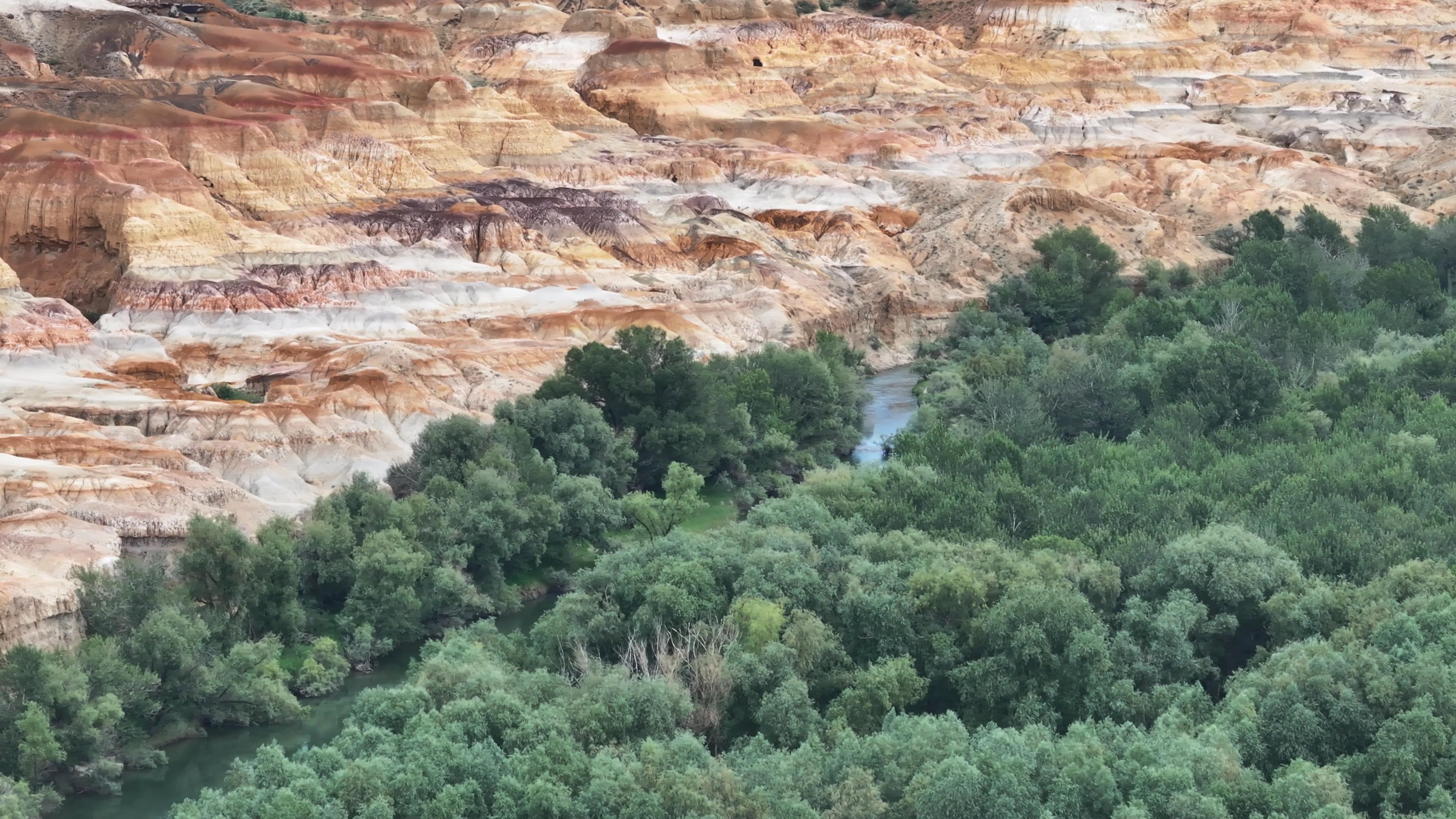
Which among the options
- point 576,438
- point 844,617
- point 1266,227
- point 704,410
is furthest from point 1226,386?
point 1266,227

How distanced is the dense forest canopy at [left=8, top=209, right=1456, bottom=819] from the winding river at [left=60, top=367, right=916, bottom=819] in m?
0.60

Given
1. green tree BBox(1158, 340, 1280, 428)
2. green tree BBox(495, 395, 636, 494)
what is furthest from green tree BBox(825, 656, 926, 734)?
green tree BBox(1158, 340, 1280, 428)

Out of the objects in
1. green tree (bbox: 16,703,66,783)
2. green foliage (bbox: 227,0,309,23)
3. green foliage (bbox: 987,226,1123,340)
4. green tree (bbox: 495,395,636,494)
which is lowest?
green foliage (bbox: 227,0,309,23)

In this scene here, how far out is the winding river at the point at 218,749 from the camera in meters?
44.5

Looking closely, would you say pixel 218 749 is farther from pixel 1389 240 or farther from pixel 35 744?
pixel 1389 240

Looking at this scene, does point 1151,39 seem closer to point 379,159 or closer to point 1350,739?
point 379,159

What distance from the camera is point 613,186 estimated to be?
380ft

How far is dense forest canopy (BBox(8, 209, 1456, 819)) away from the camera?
127 ft

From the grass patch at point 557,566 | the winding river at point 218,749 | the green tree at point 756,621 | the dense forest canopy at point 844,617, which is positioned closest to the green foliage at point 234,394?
the dense forest canopy at point 844,617

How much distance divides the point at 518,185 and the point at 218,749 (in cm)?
6720

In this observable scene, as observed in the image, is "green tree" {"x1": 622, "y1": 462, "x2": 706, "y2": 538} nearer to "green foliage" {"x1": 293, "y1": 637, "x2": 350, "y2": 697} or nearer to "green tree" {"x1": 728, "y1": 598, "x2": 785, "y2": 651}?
"green foliage" {"x1": 293, "y1": 637, "x2": 350, "y2": 697}

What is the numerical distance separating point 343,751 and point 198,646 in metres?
8.95

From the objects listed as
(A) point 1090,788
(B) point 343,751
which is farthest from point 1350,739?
(B) point 343,751

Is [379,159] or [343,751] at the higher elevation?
[343,751]
